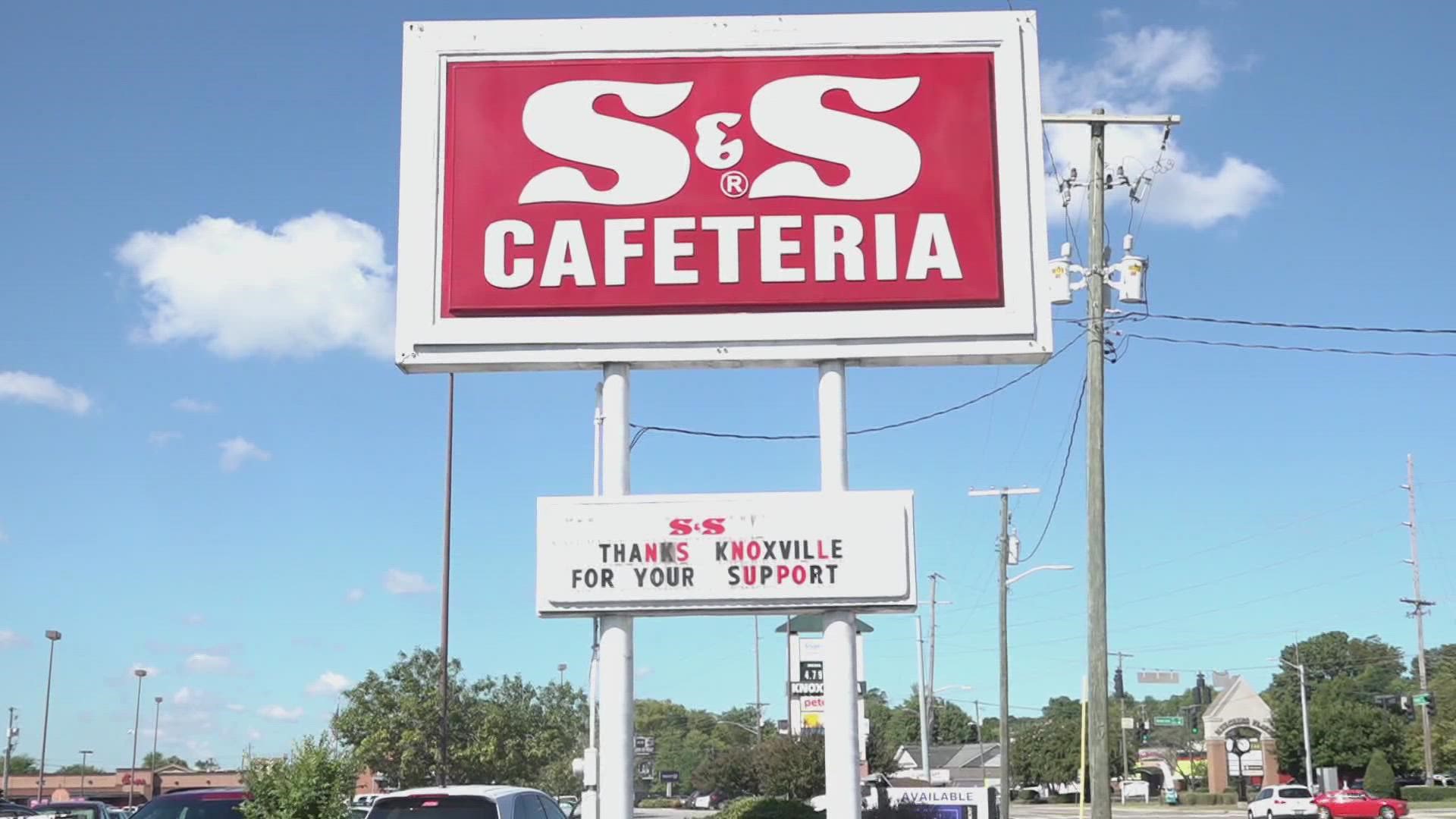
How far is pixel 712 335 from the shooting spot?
11.9m

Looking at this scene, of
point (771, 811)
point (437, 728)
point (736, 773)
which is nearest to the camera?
point (771, 811)

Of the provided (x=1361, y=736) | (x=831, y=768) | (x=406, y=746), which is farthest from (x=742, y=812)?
(x=1361, y=736)

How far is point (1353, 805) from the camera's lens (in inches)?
2078

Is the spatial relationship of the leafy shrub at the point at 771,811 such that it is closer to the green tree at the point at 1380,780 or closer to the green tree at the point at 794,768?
the green tree at the point at 794,768

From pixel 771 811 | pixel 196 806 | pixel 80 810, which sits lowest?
pixel 771 811

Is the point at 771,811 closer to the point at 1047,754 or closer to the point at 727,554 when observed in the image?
the point at 727,554

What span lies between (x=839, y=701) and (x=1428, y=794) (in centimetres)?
6908

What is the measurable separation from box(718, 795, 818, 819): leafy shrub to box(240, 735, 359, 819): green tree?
11.4 meters

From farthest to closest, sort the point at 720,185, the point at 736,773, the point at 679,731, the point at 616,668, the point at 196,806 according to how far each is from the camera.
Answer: the point at 679,731
the point at 736,773
the point at 196,806
the point at 720,185
the point at 616,668

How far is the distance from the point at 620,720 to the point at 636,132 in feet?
16.2

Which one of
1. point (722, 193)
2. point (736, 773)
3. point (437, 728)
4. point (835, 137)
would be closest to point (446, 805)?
point (722, 193)

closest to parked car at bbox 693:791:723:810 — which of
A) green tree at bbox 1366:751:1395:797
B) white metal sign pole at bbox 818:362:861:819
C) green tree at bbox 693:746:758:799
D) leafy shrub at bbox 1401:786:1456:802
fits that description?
green tree at bbox 693:746:758:799

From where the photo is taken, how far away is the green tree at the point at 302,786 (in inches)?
523

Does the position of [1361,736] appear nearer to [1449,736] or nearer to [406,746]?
[1449,736]
